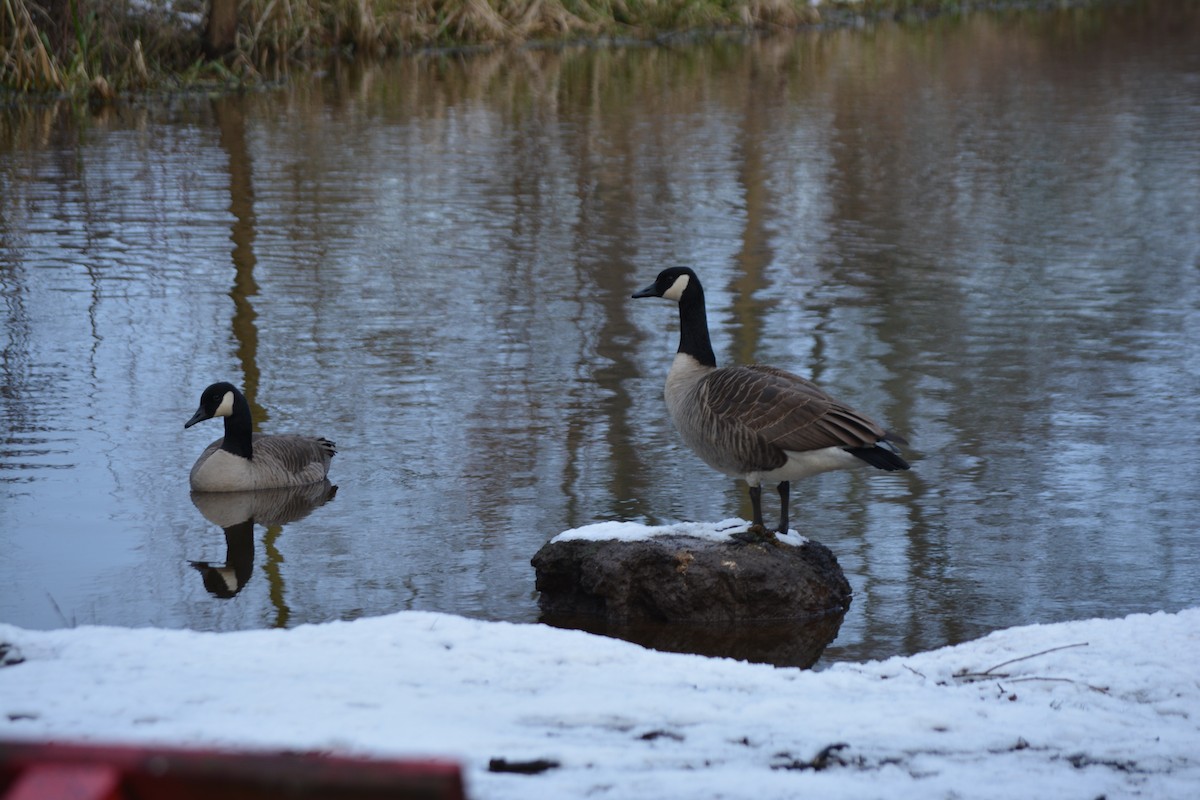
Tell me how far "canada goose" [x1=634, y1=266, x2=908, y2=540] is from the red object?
5.04 meters

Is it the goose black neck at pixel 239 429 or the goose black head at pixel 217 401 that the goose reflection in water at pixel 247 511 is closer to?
the goose black neck at pixel 239 429

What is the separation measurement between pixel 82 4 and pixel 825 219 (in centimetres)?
1443

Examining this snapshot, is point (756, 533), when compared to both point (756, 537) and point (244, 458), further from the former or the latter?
point (244, 458)

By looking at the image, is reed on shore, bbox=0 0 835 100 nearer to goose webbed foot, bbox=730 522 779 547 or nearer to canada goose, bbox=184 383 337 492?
canada goose, bbox=184 383 337 492

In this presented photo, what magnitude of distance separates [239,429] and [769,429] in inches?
130

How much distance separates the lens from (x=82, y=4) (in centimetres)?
2417

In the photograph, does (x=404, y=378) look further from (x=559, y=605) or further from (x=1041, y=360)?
(x=1041, y=360)

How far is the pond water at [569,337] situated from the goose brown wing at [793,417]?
88 centimetres

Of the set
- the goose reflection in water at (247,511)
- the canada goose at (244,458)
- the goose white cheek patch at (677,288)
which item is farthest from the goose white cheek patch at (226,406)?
the goose white cheek patch at (677,288)

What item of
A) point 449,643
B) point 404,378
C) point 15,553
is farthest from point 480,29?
point 449,643

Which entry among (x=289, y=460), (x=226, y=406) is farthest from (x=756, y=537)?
(x=226, y=406)

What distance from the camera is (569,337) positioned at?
1154cm

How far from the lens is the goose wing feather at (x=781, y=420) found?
655 centimetres

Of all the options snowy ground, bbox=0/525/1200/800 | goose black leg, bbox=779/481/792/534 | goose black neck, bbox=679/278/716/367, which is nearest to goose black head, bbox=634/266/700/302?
goose black neck, bbox=679/278/716/367
